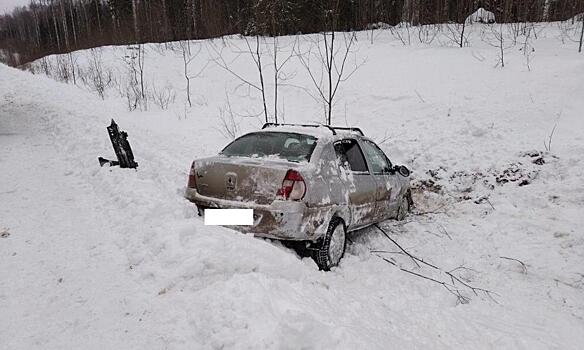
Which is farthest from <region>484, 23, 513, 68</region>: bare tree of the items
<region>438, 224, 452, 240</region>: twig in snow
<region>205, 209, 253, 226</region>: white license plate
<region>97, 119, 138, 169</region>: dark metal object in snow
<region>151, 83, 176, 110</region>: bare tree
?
<region>151, 83, 176, 110</region>: bare tree

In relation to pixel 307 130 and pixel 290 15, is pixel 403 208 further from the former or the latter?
pixel 290 15

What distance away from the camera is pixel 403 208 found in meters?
6.75

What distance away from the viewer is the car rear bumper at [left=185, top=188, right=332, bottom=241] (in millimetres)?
4215

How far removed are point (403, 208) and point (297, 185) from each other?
3.07 m

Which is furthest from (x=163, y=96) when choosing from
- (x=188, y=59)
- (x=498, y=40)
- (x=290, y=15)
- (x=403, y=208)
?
(x=498, y=40)

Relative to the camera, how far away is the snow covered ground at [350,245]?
3.11 meters

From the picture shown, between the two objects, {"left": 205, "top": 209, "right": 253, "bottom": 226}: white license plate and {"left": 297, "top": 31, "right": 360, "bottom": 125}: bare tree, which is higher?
{"left": 297, "top": 31, "right": 360, "bottom": 125}: bare tree

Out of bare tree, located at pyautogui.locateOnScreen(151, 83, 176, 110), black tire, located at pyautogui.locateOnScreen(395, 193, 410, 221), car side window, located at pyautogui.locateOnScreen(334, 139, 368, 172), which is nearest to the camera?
car side window, located at pyautogui.locateOnScreen(334, 139, 368, 172)

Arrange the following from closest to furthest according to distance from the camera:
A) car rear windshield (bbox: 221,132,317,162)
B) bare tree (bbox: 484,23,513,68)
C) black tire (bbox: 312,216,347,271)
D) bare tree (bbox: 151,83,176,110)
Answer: black tire (bbox: 312,216,347,271) → car rear windshield (bbox: 221,132,317,162) → bare tree (bbox: 484,23,513,68) → bare tree (bbox: 151,83,176,110)

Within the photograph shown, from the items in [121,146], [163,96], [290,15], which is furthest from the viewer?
[290,15]

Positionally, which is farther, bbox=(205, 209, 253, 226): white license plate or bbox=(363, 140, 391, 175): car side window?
bbox=(363, 140, 391, 175): car side window

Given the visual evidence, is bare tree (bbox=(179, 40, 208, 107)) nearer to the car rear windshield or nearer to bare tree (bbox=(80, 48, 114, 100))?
bare tree (bbox=(80, 48, 114, 100))

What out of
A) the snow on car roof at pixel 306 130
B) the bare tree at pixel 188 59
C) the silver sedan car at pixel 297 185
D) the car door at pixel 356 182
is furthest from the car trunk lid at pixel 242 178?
the bare tree at pixel 188 59

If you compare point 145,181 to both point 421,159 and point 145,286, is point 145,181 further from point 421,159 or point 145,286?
point 421,159
